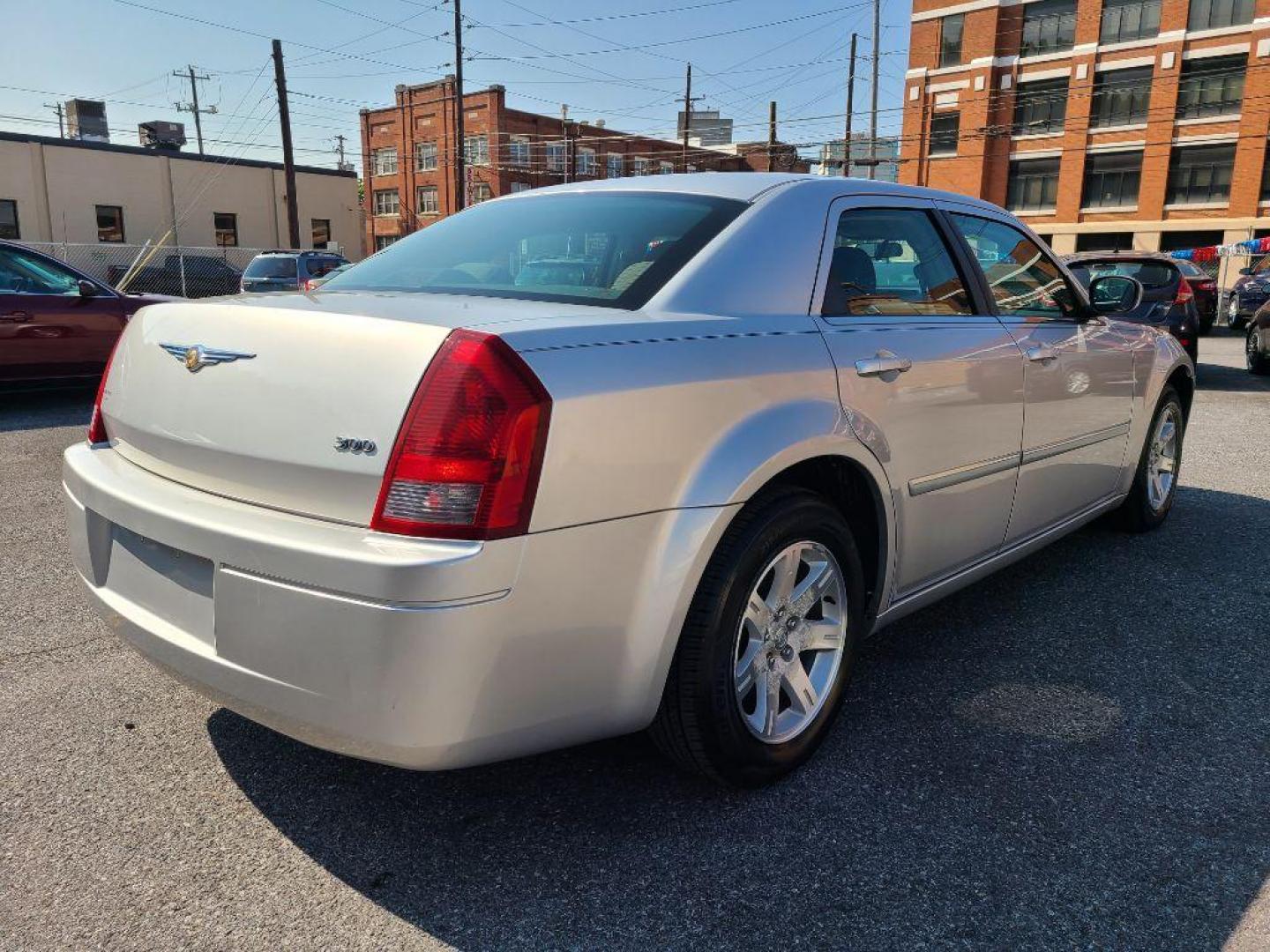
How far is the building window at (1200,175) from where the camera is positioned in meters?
38.9

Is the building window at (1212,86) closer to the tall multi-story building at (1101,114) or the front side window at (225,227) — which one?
the tall multi-story building at (1101,114)

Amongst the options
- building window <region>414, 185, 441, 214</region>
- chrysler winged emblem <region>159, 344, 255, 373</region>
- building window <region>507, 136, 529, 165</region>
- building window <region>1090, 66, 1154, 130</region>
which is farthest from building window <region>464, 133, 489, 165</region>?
chrysler winged emblem <region>159, 344, 255, 373</region>

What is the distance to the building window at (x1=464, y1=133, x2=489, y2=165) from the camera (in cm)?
5641

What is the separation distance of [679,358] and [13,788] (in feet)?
6.74

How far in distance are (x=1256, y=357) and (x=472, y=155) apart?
167ft

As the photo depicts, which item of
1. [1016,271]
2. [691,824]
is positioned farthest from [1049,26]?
[691,824]

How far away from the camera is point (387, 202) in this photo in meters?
61.9

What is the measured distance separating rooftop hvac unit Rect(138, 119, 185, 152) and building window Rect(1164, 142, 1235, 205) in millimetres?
42152

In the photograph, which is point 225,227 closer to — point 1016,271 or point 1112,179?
point 1112,179

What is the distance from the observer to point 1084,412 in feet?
12.9

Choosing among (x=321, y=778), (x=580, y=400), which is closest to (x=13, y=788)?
(x=321, y=778)

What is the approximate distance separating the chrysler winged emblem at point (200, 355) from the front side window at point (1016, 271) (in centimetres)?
252

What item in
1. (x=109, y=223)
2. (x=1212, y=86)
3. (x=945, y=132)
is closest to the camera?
(x=109, y=223)

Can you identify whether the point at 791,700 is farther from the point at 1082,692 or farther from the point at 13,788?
the point at 13,788
